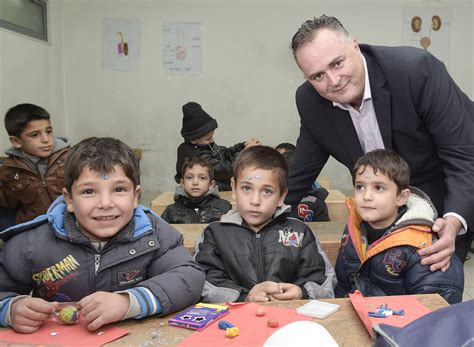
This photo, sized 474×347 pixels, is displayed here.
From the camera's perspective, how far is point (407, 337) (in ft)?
2.50

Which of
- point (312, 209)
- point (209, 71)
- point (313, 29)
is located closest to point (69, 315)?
point (313, 29)

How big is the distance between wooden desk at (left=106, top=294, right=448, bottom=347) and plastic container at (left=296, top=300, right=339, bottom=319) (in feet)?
0.04

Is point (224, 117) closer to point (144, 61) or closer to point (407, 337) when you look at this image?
point (144, 61)

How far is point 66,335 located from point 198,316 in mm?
287

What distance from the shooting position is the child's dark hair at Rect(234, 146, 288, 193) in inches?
74.3

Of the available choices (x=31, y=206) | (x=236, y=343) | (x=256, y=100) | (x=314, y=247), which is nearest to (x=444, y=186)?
(x=314, y=247)

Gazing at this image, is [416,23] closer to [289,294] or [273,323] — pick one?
[289,294]

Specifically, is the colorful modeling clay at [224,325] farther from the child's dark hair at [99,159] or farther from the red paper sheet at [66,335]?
the child's dark hair at [99,159]

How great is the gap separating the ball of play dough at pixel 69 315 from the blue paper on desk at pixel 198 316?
0.21 metres

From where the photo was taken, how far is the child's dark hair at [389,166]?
1.75 metres

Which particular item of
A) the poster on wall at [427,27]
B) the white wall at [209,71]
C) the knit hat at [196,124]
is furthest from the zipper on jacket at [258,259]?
the poster on wall at [427,27]

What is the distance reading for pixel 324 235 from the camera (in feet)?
7.02

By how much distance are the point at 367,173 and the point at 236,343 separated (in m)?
1.01

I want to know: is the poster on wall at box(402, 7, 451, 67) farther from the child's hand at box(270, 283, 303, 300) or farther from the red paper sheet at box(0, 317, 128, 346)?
the red paper sheet at box(0, 317, 128, 346)
